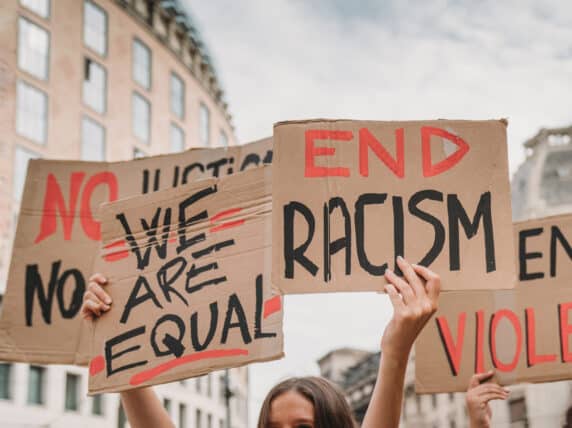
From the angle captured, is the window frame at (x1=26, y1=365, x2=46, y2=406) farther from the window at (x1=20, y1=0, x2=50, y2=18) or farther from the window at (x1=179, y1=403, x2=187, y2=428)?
the window at (x1=20, y1=0, x2=50, y2=18)

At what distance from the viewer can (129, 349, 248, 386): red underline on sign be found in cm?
290

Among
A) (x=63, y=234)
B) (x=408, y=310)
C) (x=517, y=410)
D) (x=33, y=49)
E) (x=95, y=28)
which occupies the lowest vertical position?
(x=517, y=410)

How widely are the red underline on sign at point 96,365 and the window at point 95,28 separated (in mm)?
31540

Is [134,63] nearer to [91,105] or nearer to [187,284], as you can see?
[91,105]

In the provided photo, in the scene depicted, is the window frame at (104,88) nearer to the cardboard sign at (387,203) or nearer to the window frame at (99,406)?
the window frame at (99,406)

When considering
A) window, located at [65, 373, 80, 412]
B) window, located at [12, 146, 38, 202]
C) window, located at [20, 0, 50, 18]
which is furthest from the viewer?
window, located at [20, 0, 50, 18]

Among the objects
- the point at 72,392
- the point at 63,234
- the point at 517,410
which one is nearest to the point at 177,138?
the point at 72,392

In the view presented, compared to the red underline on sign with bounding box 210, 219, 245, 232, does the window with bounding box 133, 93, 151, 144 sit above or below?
above

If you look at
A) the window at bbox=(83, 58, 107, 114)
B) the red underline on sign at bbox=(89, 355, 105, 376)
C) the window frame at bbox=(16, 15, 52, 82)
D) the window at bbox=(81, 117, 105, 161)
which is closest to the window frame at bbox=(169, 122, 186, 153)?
the window at bbox=(83, 58, 107, 114)

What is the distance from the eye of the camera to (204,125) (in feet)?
138

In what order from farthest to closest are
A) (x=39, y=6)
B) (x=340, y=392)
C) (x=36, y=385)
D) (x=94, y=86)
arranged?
1. (x=94, y=86)
2. (x=39, y=6)
3. (x=36, y=385)
4. (x=340, y=392)

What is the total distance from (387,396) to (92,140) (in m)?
31.6

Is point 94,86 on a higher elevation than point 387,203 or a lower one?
higher

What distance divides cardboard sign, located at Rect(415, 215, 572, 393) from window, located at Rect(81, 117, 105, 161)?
2903 cm
